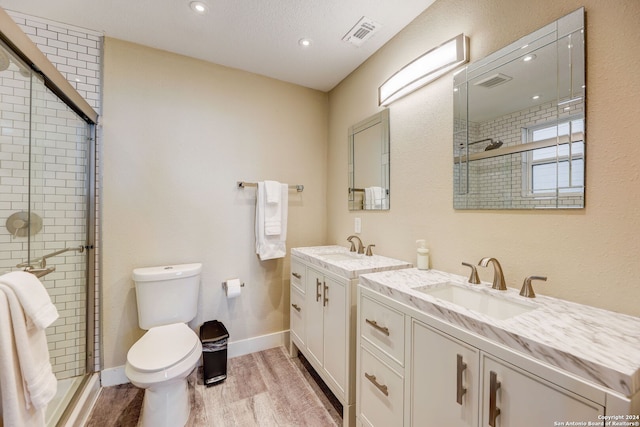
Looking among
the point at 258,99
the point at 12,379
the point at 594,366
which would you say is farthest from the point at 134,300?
the point at 594,366

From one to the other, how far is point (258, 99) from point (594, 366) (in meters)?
2.55

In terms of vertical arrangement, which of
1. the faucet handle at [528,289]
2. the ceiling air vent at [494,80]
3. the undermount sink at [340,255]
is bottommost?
the undermount sink at [340,255]

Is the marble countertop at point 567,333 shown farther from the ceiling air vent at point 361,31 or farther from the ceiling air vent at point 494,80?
the ceiling air vent at point 361,31

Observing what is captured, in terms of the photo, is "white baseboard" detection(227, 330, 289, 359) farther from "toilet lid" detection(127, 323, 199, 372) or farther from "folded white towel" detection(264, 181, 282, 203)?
"folded white towel" detection(264, 181, 282, 203)

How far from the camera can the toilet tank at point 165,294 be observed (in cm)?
179

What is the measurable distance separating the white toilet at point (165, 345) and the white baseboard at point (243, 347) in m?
0.50

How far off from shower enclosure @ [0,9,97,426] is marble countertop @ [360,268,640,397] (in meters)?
1.93

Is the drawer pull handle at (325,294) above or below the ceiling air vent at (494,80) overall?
below

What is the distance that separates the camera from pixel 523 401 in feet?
2.35

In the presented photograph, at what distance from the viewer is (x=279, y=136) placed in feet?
8.07

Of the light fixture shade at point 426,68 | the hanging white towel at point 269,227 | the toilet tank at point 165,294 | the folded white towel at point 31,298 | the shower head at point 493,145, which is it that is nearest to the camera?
the folded white towel at point 31,298

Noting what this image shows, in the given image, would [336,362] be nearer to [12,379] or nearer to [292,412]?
[292,412]

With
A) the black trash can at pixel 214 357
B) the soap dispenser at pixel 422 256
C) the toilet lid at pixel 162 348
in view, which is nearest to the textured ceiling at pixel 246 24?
the soap dispenser at pixel 422 256

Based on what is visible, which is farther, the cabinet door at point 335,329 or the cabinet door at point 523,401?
the cabinet door at point 335,329
